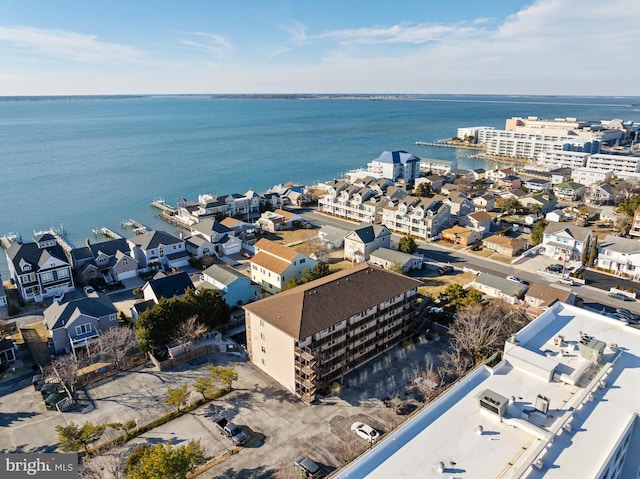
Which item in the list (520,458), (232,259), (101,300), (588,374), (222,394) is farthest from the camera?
(232,259)

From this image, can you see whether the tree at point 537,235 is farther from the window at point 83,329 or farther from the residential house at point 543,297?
the window at point 83,329

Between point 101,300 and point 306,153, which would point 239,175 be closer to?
point 306,153

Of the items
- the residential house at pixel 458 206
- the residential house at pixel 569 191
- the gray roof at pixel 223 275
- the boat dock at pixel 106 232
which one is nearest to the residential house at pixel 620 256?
the residential house at pixel 458 206

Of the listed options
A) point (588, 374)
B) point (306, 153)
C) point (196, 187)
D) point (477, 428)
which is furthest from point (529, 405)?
point (306, 153)

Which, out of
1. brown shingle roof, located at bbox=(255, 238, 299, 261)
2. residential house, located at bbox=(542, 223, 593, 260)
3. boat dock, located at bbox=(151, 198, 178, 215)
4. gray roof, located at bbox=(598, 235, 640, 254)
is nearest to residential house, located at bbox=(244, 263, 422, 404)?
brown shingle roof, located at bbox=(255, 238, 299, 261)

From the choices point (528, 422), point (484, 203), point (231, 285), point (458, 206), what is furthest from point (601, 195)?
point (528, 422)

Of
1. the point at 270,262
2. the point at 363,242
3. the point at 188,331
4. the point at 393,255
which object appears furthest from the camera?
the point at 363,242

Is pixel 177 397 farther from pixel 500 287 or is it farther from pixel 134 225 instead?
pixel 134 225
